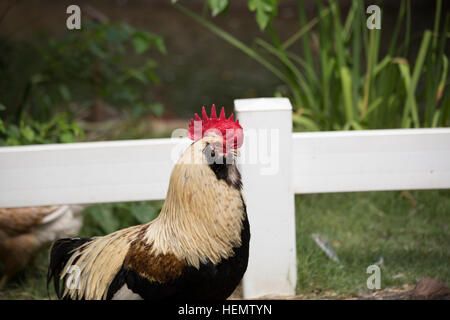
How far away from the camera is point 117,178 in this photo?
2676 mm

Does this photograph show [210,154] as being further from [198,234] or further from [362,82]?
[362,82]

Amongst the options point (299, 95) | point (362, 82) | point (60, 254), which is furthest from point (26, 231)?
point (362, 82)

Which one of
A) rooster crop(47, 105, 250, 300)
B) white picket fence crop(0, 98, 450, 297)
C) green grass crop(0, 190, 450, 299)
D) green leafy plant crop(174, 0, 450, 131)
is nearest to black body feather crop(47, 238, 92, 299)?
white picket fence crop(0, 98, 450, 297)

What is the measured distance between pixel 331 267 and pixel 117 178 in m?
1.33

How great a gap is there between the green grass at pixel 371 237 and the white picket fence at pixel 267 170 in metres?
0.35

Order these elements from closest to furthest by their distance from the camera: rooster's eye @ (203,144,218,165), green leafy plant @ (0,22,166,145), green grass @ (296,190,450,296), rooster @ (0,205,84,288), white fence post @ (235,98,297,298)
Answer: rooster's eye @ (203,144,218,165) < white fence post @ (235,98,297,298) < green grass @ (296,190,450,296) < rooster @ (0,205,84,288) < green leafy plant @ (0,22,166,145)

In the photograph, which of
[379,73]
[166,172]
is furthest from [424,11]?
[166,172]

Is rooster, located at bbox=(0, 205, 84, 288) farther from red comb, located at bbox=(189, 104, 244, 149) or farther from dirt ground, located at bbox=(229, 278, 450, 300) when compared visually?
red comb, located at bbox=(189, 104, 244, 149)

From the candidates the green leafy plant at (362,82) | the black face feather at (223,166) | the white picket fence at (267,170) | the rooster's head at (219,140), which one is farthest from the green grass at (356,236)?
the rooster's head at (219,140)

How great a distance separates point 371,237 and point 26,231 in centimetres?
214

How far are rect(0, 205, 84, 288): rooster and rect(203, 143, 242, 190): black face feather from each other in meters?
1.50

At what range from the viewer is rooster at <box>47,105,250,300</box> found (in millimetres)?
2043

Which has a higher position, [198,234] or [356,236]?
[198,234]

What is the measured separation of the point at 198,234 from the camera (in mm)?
2102
